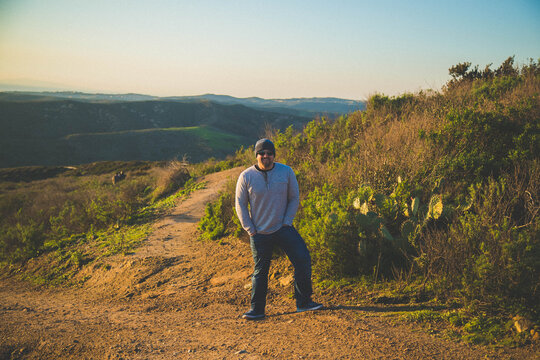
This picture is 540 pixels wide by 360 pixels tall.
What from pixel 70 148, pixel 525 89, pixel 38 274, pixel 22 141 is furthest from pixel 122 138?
pixel 525 89

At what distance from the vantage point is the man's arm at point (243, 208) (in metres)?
3.53

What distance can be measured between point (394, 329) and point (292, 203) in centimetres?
163

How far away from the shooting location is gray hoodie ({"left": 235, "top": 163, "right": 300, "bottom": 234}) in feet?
11.6

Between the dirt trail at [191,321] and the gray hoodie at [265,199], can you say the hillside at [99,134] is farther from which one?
the gray hoodie at [265,199]

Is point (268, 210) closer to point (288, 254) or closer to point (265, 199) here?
point (265, 199)

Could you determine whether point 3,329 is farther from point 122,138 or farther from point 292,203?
point 122,138

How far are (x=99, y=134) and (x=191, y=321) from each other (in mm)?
75342

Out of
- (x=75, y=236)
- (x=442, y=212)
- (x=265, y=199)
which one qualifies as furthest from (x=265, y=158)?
(x=75, y=236)

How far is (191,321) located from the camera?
404cm

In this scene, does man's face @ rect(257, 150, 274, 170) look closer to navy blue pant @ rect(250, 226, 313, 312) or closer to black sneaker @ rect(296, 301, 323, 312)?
navy blue pant @ rect(250, 226, 313, 312)

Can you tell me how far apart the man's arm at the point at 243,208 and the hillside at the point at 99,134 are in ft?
128

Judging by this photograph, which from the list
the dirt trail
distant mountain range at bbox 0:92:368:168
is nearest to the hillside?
distant mountain range at bbox 0:92:368:168

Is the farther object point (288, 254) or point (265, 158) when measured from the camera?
point (288, 254)

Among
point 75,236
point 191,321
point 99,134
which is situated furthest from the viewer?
point 99,134
